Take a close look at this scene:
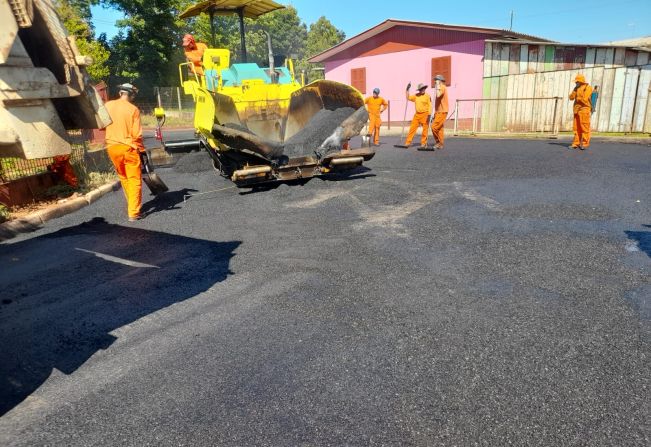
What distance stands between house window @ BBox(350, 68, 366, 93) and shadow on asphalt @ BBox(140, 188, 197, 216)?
14.5m

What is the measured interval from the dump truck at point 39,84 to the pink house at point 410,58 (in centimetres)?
1570

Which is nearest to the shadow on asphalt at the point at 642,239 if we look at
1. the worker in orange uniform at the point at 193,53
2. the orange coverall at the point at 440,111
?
the worker in orange uniform at the point at 193,53

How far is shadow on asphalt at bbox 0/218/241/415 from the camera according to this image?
2.54 metres

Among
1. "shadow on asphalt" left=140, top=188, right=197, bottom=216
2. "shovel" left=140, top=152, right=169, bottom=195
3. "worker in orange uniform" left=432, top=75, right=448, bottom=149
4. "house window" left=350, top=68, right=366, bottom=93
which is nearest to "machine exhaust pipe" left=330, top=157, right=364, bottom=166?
"shadow on asphalt" left=140, top=188, right=197, bottom=216

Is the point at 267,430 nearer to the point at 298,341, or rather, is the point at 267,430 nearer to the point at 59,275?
the point at 298,341

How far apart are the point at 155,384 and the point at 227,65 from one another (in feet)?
21.7

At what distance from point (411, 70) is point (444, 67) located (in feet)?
5.29

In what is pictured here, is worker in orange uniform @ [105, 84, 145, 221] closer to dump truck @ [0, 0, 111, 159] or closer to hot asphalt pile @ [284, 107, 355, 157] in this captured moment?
hot asphalt pile @ [284, 107, 355, 157]

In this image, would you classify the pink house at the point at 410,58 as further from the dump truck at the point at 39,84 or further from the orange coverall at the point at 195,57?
the dump truck at the point at 39,84

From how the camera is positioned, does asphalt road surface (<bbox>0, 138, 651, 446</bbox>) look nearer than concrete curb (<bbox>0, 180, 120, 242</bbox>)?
Yes

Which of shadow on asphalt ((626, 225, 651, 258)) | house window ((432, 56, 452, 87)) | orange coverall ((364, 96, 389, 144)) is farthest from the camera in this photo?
house window ((432, 56, 452, 87))

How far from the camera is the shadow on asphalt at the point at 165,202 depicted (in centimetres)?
579

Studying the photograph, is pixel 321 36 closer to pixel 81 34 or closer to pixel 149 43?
pixel 149 43

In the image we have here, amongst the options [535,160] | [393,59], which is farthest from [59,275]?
[393,59]
